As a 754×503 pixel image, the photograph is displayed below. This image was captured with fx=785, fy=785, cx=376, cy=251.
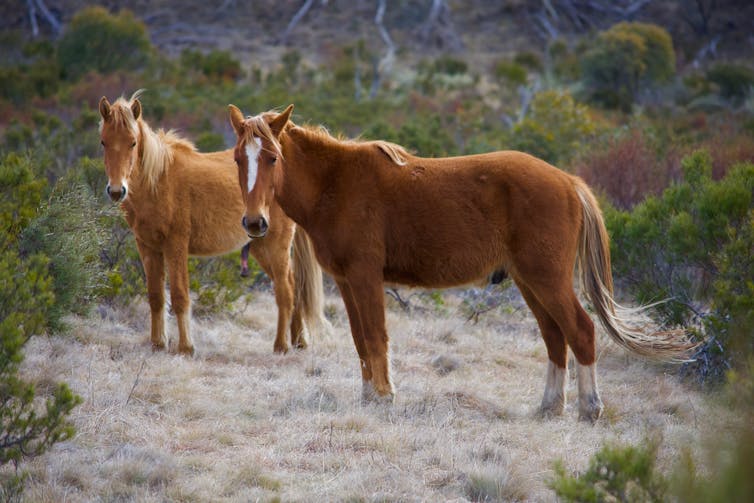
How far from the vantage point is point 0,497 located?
3.73m

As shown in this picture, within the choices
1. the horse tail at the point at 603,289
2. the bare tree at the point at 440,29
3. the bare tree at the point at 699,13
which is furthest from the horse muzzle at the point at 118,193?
the bare tree at the point at 699,13

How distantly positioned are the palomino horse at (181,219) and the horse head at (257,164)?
68.3 inches

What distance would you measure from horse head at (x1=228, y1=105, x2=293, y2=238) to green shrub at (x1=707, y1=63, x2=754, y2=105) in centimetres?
2312

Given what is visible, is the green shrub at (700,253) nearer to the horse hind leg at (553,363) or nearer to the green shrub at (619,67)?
the horse hind leg at (553,363)

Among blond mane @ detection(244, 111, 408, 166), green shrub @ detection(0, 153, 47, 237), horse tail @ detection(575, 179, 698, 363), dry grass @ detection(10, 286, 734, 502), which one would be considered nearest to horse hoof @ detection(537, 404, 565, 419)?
dry grass @ detection(10, 286, 734, 502)

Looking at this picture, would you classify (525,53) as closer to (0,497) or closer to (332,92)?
(332,92)

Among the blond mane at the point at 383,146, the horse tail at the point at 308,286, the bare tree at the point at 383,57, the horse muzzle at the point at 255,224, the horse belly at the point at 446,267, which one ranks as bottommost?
the bare tree at the point at 383,57

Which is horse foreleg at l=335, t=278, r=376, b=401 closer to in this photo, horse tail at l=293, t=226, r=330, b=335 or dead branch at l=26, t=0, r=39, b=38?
horse tail at l=293, t=226, r=330, b=335

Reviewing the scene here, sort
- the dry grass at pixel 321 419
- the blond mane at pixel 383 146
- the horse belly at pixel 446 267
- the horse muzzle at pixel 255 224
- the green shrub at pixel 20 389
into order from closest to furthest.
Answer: the green shrub at pixel 20 389, the dry grass at pixel 321 419, the horse muzzle at pixel 255 224, the horse belly at pixel 446 267, the blond mane at pixel 383 146

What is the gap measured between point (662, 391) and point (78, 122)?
12777mm

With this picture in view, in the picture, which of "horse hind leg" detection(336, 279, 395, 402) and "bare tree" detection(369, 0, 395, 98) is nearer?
"horse hind leg" detection(336, 279, 395, 402)

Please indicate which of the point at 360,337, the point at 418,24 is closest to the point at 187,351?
the point at 360,337

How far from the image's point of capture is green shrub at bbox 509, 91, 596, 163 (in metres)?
15.5

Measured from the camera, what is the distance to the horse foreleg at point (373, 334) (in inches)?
217
